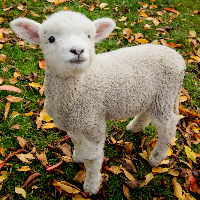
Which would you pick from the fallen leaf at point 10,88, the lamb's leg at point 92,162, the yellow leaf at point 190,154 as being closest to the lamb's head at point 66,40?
the lamb's leg at point 92,162

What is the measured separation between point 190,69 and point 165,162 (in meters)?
2.18

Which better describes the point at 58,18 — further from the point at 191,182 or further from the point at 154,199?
the point at 191,182

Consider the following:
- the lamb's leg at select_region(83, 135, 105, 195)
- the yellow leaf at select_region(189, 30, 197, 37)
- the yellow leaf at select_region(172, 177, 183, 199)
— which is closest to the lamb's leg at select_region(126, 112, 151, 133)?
the yellow leaf at select_region(172, 177, 183, 199)

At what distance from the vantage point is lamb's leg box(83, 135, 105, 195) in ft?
6.56

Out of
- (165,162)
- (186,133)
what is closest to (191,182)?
(165,162)

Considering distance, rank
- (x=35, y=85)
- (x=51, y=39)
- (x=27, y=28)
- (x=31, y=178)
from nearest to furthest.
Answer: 1. (x=51, y=39)
2. (x=27, y=28)
3. (x=31, y=178)
4. (x=35, y=85)

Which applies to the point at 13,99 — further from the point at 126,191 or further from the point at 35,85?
the point at 126,191

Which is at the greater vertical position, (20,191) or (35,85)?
(35,85)

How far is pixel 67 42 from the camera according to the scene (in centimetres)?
147

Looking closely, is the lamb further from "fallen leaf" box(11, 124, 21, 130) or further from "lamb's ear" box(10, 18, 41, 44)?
"fallen leaf" box(11, 124, 21, 130)

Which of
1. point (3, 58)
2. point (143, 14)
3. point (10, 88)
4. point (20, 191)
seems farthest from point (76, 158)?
point (143, 14)

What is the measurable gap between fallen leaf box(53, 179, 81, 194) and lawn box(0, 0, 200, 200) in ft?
0.04

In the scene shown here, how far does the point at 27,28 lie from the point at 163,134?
183 cm

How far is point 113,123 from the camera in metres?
3.21
